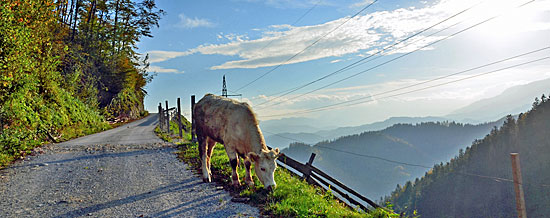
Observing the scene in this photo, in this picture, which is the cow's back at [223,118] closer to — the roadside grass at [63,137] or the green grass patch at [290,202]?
the green grass patch at [290,202]

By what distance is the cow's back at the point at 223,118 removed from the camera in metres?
8.78

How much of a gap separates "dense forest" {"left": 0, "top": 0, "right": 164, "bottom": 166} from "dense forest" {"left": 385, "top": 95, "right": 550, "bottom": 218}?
14575 centimetres

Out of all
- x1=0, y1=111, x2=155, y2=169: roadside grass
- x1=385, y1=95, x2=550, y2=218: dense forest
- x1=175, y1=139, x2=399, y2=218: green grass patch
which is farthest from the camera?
x1=385, y1=95, x2=550, y2=218: dense forest

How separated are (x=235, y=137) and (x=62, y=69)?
22068 millimetres

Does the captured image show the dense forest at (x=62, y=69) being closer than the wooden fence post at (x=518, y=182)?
No

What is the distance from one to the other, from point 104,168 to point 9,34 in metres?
5.47

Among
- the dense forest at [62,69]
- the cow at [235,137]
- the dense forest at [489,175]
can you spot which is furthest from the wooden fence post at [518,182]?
the dense forest at [489,175]

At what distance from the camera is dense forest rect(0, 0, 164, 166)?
1154 cm

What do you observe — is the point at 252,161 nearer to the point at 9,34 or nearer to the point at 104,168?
the point at 104,168

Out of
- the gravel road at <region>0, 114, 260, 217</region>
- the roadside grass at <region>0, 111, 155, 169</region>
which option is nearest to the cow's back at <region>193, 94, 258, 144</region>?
the gravel road at <region>0, 114, 260, 217</region>

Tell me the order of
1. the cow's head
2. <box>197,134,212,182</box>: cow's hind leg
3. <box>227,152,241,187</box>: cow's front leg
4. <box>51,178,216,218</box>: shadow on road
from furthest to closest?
<box>197,134,212,182</box>: cow's hind leg, <box>227,152,241,187</box>: cow's front leg, the cow's head, <box>51,178,216,218</box>: shadow on road

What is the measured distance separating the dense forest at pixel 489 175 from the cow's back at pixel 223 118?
159 metres

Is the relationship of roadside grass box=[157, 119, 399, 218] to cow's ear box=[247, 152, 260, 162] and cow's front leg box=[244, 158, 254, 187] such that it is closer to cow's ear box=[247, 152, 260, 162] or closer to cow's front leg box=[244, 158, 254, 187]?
cow's front leg box=[244, 158, 254, 187]

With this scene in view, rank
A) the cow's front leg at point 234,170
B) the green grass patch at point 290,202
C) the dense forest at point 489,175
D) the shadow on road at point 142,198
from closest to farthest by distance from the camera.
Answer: the green grass patch at point 290,202 → the shadow on road at point 142,198 → the cow's front leg at point 234,170 → the dense forest at point 489,175
